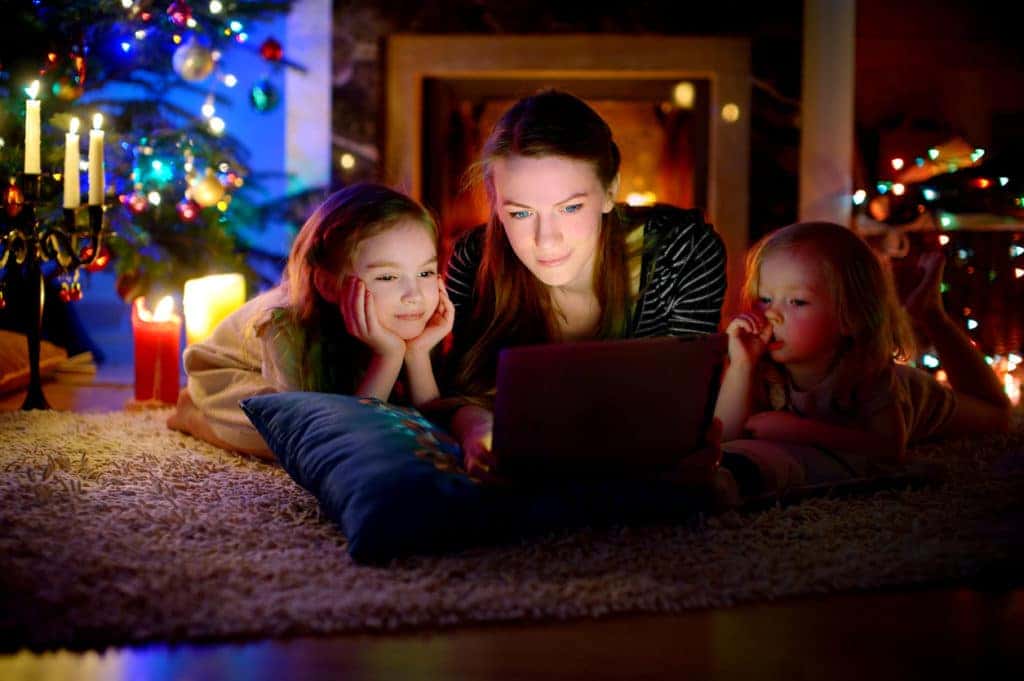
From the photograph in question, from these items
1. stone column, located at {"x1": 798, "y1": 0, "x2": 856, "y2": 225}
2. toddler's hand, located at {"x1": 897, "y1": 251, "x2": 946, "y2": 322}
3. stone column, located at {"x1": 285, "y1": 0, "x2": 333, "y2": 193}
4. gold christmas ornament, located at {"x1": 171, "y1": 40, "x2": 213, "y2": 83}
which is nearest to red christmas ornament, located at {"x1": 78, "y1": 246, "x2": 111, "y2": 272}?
gold christmas ornament, located at {"x1": 171, "y1": 40, "x2": 213, "y2": 83}

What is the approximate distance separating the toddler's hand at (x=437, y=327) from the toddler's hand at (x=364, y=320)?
36mm

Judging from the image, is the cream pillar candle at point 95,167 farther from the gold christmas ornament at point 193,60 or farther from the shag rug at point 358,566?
the shag rug at point 358,566

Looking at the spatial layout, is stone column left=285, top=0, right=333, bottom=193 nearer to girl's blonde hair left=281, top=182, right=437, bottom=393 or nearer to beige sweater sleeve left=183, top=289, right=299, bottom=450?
beige sweater sleeve left=183, top=289, right=299, bottom=450

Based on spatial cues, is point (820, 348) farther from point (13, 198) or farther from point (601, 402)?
point (13, 198)

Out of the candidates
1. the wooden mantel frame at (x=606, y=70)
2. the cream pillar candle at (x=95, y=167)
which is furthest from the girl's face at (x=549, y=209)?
the wooden mantel frame at (x=606, y=70)

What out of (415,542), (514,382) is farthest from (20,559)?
(514,382)

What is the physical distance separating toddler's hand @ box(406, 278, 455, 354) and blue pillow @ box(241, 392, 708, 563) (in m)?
0.25

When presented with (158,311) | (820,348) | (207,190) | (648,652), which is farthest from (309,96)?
(648,652)

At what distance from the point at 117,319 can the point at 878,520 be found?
117 inches

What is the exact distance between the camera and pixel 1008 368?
273cm

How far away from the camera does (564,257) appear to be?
1.72 m

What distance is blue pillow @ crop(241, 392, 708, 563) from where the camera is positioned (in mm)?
1216

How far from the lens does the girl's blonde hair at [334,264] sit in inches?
68.2

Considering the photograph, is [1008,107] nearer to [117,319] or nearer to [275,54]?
[275,54]
